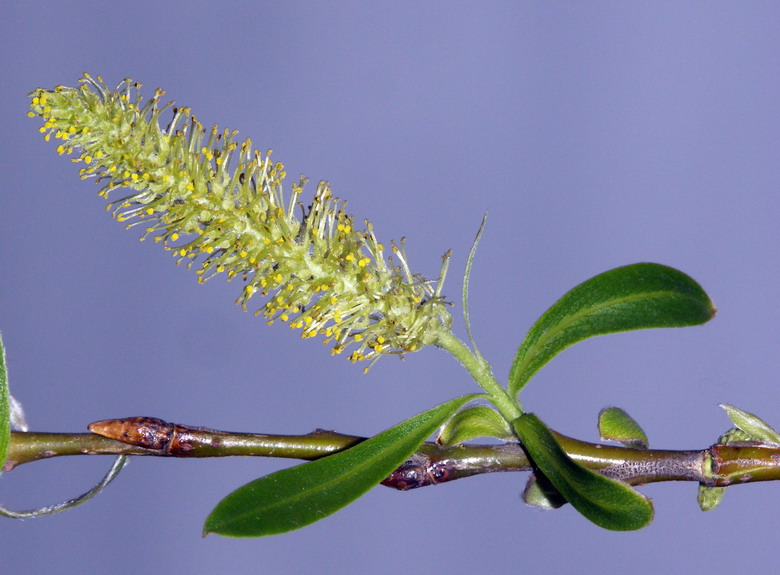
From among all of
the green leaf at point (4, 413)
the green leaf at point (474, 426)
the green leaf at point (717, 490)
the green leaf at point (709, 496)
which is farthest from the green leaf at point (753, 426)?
the green leaf at point (4, 413)

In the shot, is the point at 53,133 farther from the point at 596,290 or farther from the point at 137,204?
the point at 596,290

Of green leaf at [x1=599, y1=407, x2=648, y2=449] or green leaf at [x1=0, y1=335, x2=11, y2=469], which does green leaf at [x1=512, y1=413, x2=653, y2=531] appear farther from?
green leaf at [x1=0, y1=335, x2=11, y2=469]

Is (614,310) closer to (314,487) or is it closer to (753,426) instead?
(753,426)

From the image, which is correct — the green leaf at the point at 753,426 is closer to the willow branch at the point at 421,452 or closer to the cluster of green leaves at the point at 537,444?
the willow branch at the point at 421,452

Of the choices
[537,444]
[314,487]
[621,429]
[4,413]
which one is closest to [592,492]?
[537,444]

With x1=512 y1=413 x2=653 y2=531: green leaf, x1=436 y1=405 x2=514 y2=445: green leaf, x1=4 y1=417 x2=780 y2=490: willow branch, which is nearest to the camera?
x1=512 y1=413 x2=653 y2=531: green leaf

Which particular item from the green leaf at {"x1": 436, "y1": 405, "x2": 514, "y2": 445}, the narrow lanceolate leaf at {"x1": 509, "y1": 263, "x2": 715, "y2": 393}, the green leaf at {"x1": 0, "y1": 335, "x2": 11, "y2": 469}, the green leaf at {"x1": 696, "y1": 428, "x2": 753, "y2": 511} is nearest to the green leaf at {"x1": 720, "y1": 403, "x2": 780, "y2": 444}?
the green leaf at {"x1": 696, "y1": 428, "x2": 753, "y2": 511}
